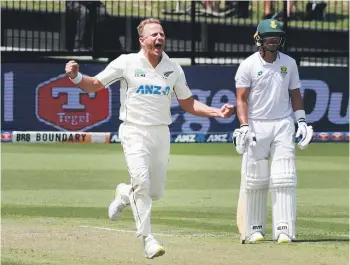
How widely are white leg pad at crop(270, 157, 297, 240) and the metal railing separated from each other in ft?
38.4

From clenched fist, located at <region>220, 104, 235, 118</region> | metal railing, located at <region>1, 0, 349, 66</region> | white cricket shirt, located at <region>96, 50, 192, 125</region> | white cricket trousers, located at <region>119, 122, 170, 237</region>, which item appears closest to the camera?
white cricket trousers, located at <region>119, 122, 170, 237</region>

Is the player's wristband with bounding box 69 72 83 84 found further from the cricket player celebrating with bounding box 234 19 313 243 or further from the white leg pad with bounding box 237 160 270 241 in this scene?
the white leg pad with bounding box 237 160 270 241

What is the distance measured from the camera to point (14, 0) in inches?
916

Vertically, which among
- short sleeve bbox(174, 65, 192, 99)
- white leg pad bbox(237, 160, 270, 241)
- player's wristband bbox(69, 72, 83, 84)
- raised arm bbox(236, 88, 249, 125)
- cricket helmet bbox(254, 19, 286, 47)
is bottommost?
white leg pad bbox(237, 160, 270, 241)

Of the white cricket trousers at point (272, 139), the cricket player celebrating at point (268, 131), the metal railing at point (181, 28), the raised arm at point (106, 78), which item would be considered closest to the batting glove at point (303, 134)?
the cricket player celebrating at point (268, 131)

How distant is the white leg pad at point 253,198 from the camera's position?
11.4 metres

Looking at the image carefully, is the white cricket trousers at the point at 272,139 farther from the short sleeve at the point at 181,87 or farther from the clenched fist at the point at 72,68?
the clenched fist at the point at 72,68

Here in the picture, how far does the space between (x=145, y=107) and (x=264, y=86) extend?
1632 millimetres

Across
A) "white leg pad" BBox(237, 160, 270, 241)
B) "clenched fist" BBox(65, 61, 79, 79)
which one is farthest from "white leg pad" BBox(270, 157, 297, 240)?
"clenched fist" BBox(65, 61, 79, 79)

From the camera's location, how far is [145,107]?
10273mm

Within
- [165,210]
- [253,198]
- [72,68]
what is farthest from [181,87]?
[165,210]

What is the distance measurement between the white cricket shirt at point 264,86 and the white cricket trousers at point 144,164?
4.45 ft

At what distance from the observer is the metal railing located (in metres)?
22.9

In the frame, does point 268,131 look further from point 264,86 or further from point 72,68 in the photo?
point 72,68
